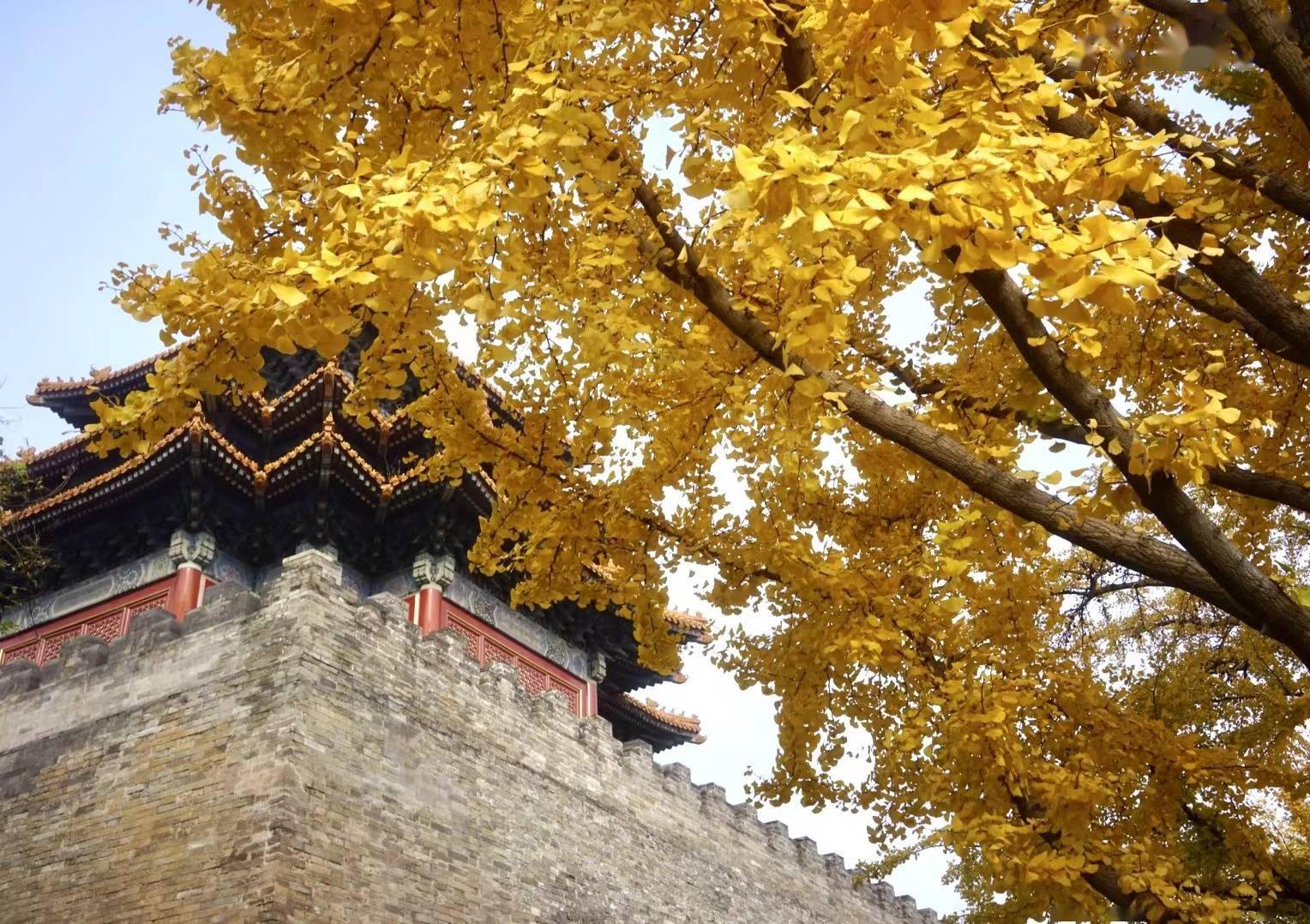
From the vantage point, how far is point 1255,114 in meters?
5.47

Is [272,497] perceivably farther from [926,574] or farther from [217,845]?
[926,574]

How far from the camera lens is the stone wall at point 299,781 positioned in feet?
24.7

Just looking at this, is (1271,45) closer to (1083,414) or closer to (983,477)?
(1083,414)

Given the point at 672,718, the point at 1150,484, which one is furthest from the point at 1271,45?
the point at 672,718

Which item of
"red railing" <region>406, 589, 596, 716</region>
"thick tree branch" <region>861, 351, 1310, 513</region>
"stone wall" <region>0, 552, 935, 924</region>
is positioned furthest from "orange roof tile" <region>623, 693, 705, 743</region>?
"thick tree branch" <region>861, 351, 1310, 513</region>

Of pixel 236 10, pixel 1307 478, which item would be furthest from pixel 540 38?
pixel 1307 478

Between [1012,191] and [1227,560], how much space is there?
157 centimetres

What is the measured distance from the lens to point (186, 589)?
38.4 feet

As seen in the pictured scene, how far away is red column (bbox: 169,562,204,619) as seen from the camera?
11.5 m

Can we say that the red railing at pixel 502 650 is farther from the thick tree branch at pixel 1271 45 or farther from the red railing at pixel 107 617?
the thick tree branch at pixel 1271 45

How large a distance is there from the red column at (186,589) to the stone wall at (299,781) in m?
1.80

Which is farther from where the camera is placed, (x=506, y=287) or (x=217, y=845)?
(x=217, y=845)

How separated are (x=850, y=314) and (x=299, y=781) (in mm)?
5144

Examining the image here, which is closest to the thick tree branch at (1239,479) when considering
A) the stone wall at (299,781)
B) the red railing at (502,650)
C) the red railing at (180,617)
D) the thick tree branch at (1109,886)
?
the thick tree branch at (1109,886)
